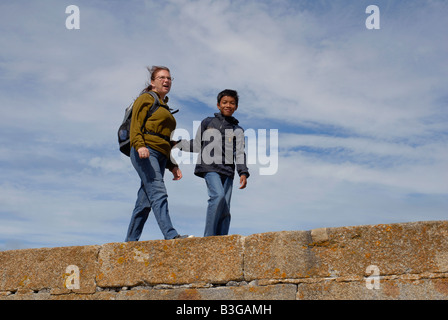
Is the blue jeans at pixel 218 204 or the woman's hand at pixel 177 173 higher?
the woman's hand at pixel 177 173

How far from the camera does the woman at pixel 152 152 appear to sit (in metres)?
5.55

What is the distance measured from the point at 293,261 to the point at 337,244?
→ 1.42ft

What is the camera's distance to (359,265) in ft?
15.2

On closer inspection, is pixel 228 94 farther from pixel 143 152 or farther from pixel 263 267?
pixel 263 267

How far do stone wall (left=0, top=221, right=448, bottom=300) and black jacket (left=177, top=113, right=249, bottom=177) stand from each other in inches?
37.6

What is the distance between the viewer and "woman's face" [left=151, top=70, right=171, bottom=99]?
5867mm

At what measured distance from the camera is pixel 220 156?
584 cm

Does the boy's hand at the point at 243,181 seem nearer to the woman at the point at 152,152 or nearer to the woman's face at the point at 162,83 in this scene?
the woman at the point at 152,152

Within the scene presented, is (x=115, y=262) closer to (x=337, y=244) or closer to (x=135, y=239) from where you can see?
(x=135, y=239)

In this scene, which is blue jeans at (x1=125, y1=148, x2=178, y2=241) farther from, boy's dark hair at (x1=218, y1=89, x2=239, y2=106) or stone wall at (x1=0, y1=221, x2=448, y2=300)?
boy's dark hair at (x1=218, y1=89, x2=239, y2=106)

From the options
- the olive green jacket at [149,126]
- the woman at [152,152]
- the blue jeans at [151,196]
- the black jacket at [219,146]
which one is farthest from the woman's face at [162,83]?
the blue jeans at [151,196]

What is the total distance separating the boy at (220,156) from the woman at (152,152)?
0.37 metres

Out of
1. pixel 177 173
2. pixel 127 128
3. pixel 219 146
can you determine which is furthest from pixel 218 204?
pixel 127 128

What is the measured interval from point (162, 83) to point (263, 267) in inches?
92.6
